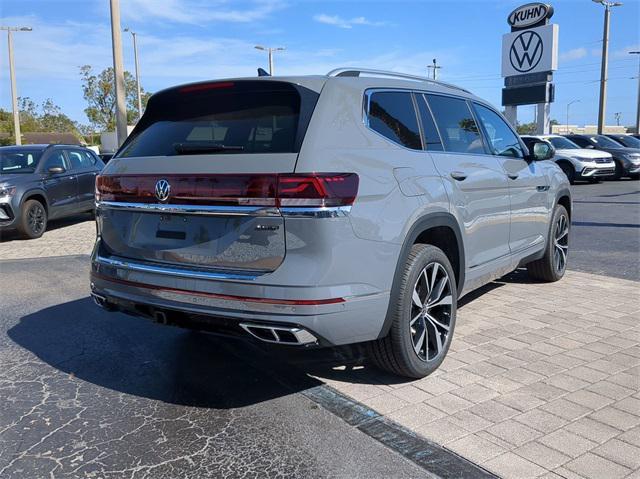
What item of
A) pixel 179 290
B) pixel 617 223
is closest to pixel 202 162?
pixel 179 290

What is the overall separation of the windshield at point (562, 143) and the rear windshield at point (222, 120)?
1874 cm

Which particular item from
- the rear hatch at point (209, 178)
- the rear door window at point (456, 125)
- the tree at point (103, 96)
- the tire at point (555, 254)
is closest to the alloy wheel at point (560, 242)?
the tire at point (555, 254)

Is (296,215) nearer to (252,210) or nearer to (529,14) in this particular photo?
(252,210)

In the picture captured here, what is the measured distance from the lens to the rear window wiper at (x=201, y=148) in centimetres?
326

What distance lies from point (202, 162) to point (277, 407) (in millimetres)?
1519

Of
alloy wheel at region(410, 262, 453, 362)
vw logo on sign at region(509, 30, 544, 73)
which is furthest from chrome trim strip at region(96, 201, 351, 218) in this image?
vw logo on sign at region(509, 30, 544, 73)

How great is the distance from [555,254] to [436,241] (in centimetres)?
285

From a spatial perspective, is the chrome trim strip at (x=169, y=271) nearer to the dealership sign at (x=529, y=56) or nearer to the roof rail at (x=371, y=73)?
the roof rail at (x=371, y=73)

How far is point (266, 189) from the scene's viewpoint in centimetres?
301

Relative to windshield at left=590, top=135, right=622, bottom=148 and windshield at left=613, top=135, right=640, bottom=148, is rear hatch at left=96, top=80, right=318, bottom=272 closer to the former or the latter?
windshield at left=590, top=135, right=622, bottom=148

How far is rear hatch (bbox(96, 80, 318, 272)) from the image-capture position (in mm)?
3045

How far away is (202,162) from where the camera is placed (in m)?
3.25

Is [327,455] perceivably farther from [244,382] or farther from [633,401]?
[633,401]

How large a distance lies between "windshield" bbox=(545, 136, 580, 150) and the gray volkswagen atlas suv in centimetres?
1768
